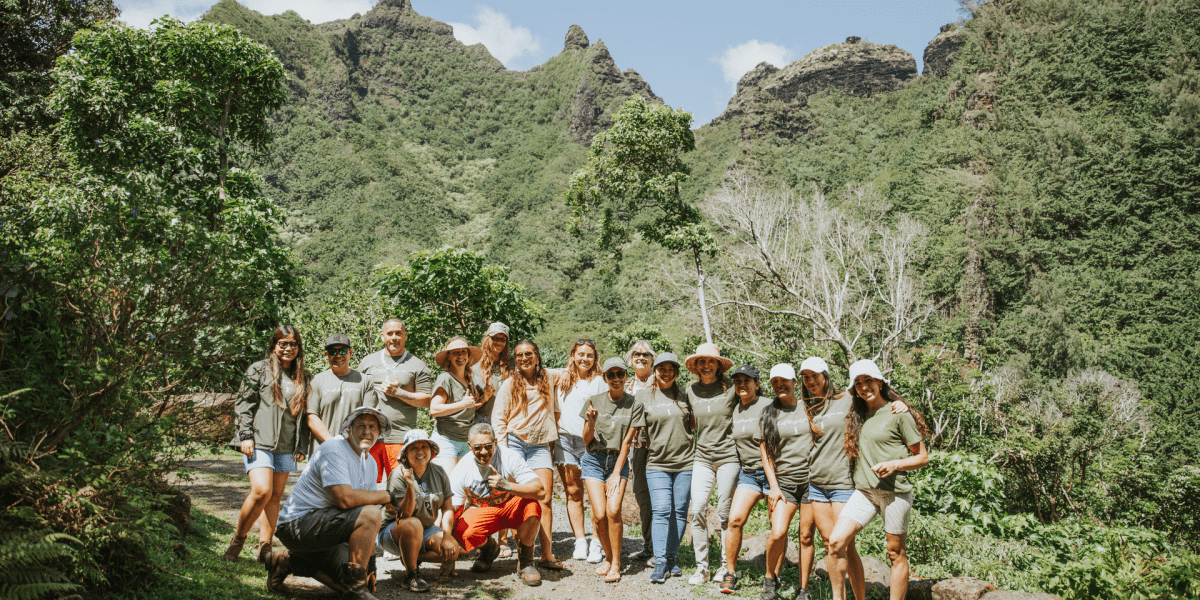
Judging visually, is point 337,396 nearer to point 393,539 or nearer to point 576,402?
point 393,539

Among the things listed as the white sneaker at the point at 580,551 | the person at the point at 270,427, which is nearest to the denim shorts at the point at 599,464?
the white sneaker at the point at 580,551

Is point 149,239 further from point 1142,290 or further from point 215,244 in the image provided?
point 1142,290

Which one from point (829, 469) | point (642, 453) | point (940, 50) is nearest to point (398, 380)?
point (642, 453)

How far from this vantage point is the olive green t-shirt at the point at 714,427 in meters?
4.66

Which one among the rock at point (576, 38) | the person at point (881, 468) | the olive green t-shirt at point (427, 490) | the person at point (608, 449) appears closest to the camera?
the person at point (881, 468)

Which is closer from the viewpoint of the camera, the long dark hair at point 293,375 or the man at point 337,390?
the long dark hair at point 293,375

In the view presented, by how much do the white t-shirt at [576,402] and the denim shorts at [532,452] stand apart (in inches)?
12.0

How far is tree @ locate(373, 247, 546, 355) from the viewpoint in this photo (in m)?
8.11

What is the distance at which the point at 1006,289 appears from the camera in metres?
26.2

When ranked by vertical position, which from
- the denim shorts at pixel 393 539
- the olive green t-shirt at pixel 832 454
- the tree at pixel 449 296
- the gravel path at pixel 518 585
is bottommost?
the gravel path at pixel 518 585

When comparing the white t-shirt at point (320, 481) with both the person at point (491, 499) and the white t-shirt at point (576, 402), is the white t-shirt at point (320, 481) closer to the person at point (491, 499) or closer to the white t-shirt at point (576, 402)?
the person at point (491, 499)

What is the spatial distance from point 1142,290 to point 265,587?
28.4m

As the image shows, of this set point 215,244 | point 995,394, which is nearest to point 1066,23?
point 995,394

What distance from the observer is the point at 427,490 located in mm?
4414
